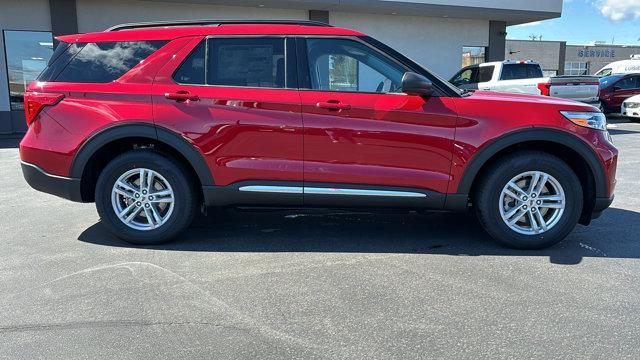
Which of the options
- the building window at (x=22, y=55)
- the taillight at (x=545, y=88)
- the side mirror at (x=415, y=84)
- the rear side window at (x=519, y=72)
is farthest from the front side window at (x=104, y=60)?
the building window at (x=22, y=55)

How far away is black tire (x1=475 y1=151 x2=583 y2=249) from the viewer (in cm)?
431

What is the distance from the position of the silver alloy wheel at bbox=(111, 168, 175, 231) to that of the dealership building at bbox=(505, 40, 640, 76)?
46218 millimetres

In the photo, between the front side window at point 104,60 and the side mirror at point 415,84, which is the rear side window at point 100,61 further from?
the side mirror at point 415,84

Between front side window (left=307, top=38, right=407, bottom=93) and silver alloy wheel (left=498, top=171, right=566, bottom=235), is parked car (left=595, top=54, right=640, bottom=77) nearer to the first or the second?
silver alloy wheel (left=498, top=171, right=566, bottom=235)

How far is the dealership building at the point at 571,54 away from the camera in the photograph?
1893 inches

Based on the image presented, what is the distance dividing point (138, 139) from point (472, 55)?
1665 cm

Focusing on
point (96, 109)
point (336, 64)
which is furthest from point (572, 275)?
point (96, 109)

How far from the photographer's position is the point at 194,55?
4.41m

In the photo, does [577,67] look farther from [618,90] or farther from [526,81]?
[526,81]

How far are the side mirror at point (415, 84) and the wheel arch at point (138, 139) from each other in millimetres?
1844

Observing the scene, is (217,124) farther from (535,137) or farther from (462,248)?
(535,137)

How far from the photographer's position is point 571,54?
175 ft

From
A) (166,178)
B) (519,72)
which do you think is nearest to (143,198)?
(166,178)

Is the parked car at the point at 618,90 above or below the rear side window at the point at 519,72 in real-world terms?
below
